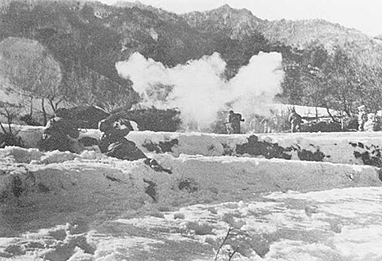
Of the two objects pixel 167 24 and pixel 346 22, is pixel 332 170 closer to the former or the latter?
pixel 346 22

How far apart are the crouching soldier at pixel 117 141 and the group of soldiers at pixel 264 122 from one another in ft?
8.35

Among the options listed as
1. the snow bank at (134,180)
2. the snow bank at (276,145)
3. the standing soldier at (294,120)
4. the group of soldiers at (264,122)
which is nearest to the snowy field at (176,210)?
the snow bank at (134,180)

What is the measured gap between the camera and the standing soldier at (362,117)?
11102 millimetres

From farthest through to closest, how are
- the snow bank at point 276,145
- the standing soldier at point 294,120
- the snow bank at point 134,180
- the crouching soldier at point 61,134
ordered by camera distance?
1. the standing soldier at point 294,120
2. the snow bank at point 276,145
3. the crouching soldier at point 61,134
4. the snow bank at point 134,180

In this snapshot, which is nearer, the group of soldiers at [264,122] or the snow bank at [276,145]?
the snow bank at [276,145]

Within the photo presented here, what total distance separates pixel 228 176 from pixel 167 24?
270 cm

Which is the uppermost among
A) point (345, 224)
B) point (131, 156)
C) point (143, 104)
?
point (143, 104)

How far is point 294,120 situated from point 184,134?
10.6 feet

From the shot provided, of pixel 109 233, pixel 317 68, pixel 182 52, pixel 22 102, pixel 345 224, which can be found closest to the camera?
pixel 109 233

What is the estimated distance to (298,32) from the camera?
9047 mm

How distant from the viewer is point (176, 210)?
187 inches

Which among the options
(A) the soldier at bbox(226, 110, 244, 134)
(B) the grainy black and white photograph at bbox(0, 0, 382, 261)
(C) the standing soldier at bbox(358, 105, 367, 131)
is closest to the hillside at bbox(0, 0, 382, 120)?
(B) the grainy black and white photograph at bbox(0, 0, 382, 261)

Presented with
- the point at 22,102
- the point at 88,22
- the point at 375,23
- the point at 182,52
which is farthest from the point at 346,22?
the point at 22,102

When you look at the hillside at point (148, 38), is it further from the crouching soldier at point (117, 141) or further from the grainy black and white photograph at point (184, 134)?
the crouching soldier at point (117, 141)
